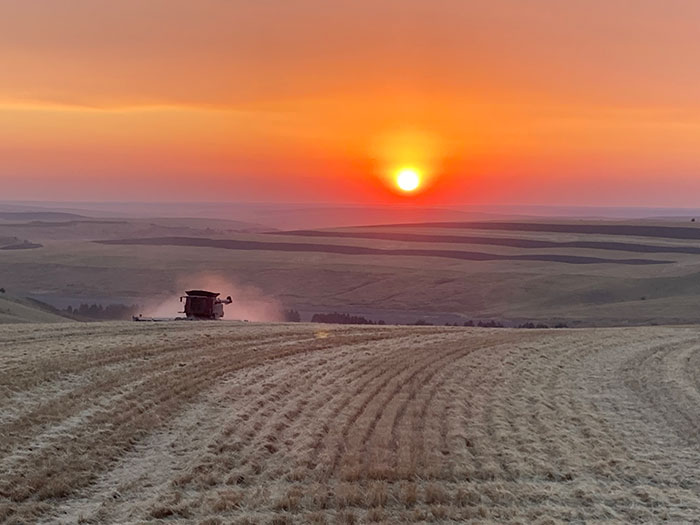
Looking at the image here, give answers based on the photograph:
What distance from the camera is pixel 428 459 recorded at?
52.9ft

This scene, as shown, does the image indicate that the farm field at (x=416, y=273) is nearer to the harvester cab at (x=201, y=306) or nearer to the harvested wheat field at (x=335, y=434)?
the harvester cab at (x=201, y=306)

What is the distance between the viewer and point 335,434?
1772 cm

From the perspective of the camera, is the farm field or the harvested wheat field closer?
the harvested wheat field

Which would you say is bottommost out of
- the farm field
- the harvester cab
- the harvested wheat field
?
the harvested wheat field

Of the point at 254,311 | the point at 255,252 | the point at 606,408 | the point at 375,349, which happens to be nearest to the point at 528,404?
the point at 606,408

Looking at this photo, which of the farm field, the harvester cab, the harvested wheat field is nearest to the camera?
the harvested wheat field

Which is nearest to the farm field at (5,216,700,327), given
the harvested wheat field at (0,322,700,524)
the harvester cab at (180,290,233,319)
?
the harvester cab at (180,290,233,319)

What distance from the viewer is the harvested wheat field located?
13.6 meters

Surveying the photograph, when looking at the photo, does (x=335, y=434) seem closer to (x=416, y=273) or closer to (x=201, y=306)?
(x=201, y=306)

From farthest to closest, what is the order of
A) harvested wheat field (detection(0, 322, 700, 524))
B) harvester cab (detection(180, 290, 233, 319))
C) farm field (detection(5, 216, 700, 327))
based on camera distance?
farm field (detection(5, 216, 700, 327)) < harvester cab (detection(180, 290, 233, 319)) < harvested wheat field (detection(0, 322, 700, 524))

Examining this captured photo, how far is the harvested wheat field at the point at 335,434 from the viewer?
44.6ft

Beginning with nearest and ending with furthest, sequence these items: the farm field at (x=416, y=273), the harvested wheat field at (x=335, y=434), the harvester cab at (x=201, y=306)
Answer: the harvested wheat field at (x=335, y=434)
the harvester cab at (x=201, y=306)
the farm field at (x=416, y=273)

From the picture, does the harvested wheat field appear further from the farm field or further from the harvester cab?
the farm field

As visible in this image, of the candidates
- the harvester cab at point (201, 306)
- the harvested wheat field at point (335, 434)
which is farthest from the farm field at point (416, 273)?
the harvested wheat field at point (335, 434)
